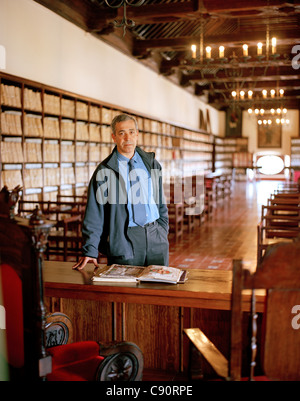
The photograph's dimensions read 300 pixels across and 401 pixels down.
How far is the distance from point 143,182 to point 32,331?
53.2 inches

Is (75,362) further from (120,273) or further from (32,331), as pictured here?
(120,273)

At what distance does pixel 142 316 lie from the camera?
2865 mm

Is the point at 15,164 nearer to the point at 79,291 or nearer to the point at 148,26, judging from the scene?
the point at 79,291

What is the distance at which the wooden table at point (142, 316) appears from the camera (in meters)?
2.42

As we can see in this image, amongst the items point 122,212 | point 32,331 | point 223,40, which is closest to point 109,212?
point 122,212

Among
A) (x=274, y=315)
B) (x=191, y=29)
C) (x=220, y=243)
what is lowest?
(x=220, y=243)

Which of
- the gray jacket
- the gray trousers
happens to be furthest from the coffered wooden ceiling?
the gray trousers

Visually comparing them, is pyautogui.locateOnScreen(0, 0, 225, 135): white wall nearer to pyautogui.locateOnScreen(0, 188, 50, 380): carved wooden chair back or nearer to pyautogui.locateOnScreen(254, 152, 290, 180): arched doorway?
pyautogui.locateOnScreen(0, 188, 50, 380): carved wooden chair back

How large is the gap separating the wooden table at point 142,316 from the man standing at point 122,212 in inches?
8.4

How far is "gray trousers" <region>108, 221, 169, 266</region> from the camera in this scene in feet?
9.21

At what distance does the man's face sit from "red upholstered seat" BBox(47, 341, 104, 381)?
1224mm

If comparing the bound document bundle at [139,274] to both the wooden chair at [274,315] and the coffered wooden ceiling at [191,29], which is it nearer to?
the wooden chair at [274,315]

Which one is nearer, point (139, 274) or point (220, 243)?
point (139, 274)
